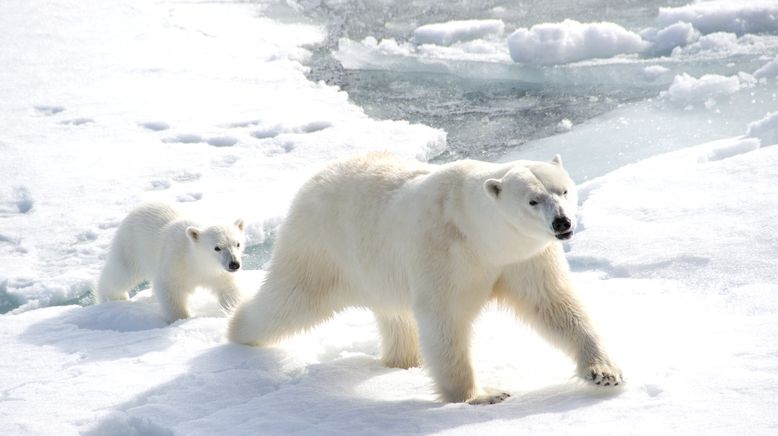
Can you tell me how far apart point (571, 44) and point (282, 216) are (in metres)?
4.69

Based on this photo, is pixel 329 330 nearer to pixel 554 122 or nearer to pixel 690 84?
pixel 554 122

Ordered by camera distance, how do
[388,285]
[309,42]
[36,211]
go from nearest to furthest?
[388,285] < [36,211] < [309,42]

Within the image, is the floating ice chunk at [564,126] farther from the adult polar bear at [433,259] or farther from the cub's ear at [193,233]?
the adult polar bear at [433,259]

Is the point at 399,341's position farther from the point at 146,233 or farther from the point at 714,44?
the point at 714,44

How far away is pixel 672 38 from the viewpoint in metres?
10.5

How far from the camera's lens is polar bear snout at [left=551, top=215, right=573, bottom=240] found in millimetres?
3605

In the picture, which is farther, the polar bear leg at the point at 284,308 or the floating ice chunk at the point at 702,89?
the floating ice chunk at the point at 702,89

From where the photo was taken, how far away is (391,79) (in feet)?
35.6

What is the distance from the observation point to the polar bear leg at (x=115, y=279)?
257 inches

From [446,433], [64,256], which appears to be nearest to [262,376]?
[446,433]

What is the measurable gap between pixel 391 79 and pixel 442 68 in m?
0.60

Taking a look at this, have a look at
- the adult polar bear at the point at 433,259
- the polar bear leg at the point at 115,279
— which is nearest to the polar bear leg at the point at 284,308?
the adult polar bear at the point at 433,259

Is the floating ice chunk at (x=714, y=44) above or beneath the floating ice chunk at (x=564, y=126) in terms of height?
above

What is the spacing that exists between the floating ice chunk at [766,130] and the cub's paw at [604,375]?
3817 mm
